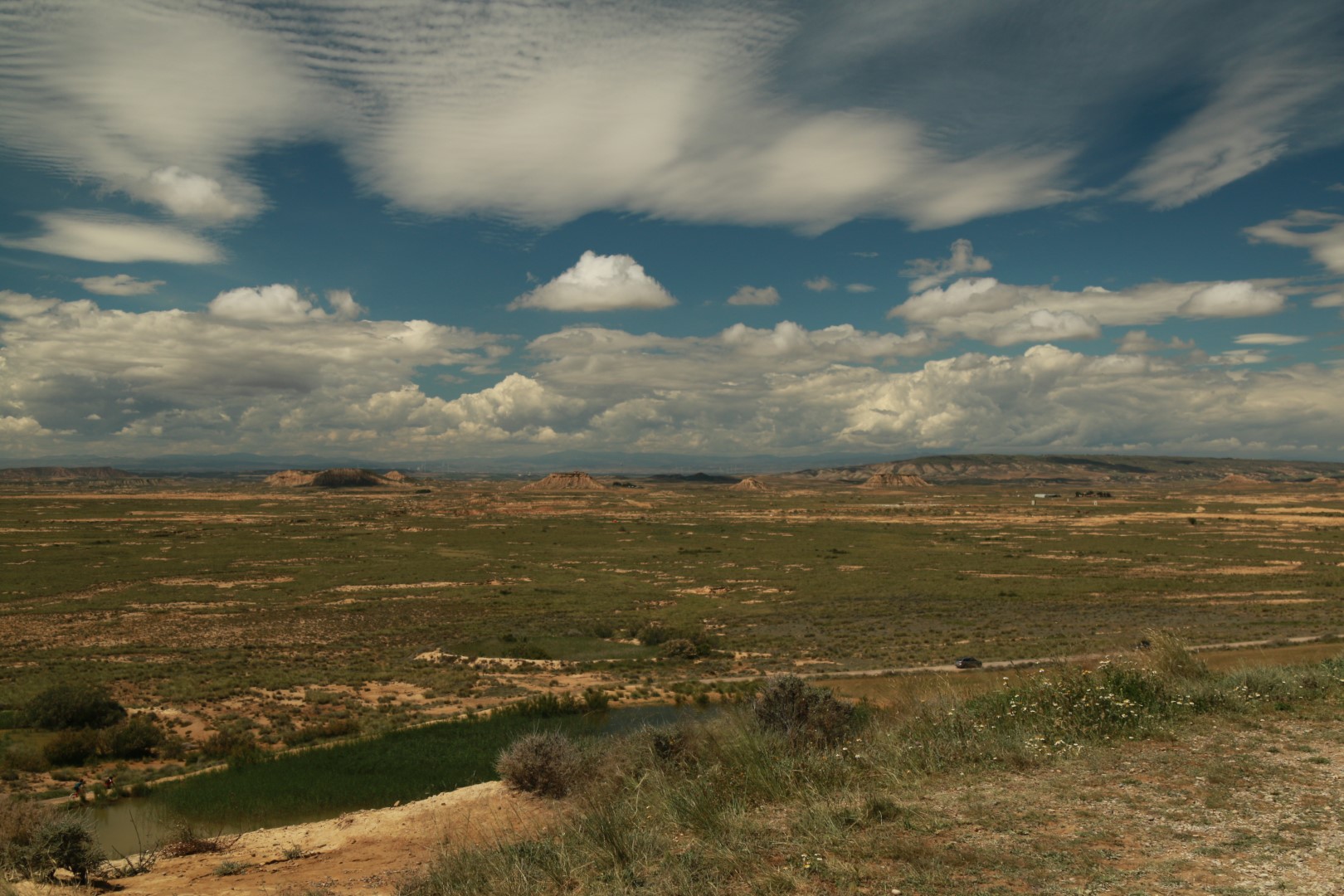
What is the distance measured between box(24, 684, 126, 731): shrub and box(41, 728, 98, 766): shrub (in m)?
1.69

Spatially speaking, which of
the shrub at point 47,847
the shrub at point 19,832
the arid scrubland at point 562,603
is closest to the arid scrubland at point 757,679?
the arid scrubland at point 562,603

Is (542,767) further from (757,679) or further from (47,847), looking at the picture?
(757,679)

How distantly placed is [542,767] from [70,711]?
18132 millimetres

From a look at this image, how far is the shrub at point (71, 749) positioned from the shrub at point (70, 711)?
5.55 feet

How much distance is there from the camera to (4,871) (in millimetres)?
Answer: 9578

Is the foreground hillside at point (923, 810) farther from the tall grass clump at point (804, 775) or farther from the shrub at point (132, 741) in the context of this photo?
the shrub at point (132, 741)

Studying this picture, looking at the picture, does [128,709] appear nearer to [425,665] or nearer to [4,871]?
[425,665]

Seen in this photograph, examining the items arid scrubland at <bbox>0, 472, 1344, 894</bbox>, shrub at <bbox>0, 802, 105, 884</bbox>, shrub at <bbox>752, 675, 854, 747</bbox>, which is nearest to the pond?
arid scrubland at <bbox>0, 472, 1344, 894</bbox>

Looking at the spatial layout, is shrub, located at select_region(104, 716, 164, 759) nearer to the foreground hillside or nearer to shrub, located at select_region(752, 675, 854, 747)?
the foreground hillside

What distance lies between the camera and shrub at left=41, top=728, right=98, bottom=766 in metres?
20.3

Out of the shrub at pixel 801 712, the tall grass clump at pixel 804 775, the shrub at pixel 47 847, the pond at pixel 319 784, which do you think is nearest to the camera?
the tall grass clump at pixel 804 775

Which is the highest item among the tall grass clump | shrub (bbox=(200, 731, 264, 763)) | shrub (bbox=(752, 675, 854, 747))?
the tall grass clump

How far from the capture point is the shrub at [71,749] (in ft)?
66.6

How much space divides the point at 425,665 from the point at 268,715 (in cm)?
862
